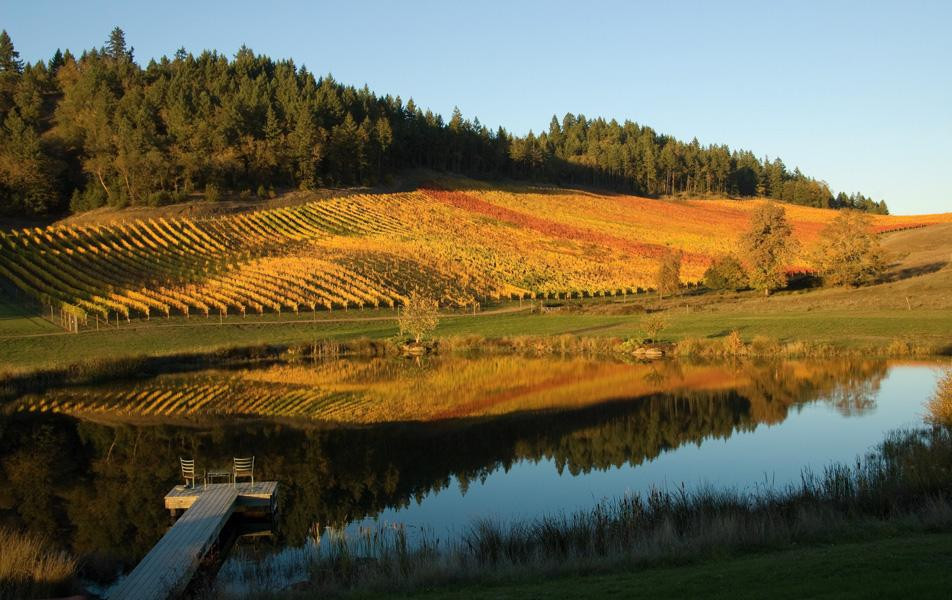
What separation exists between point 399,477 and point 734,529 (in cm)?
1040

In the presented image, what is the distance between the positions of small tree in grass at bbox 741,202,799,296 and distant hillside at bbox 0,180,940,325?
9.04m

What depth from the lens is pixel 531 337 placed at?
4838 cm

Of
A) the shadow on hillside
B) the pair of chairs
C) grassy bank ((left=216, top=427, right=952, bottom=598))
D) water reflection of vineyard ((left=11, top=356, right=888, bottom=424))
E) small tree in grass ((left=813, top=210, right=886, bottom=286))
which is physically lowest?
water reflection of vineyard ((left=11, top=356, right=888, bottom=424))

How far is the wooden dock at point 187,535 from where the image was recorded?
40.9ft

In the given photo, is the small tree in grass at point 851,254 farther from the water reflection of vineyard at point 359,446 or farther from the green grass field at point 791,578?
the green grass field at point 791,578

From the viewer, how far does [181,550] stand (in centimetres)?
1430

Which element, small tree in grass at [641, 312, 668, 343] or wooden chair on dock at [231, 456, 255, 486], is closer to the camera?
wooden chair on dock at [231, 456, 255, 486]

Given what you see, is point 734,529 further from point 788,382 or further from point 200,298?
point 200,298

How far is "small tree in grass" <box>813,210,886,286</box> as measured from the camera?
197ft

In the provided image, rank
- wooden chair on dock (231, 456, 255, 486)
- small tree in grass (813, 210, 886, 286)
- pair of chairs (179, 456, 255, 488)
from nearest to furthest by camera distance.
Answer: pair of chairs (179, 456, 255, 488) → wooden chair on dock (231, 456, 255, 486) → small tree in grass (813, 210, 886, 286)

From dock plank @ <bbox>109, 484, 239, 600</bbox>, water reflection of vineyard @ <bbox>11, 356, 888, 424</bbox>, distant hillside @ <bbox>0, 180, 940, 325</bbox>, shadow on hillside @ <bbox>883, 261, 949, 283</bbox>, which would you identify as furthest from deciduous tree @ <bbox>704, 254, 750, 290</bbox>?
dock plank @ <bbox>109, 484, 239, 600</bbox>

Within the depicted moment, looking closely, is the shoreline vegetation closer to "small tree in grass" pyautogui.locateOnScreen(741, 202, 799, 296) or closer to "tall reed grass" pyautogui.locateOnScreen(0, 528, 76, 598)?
"small tree in grass" pyautogui.locateOnScreen(741, 202, 799, 296)

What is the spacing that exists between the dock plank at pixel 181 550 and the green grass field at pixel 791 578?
4.40 metres

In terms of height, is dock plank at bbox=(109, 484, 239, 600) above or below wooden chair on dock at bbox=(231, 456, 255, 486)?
above
